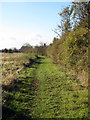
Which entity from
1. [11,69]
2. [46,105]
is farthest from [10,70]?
[46,105]

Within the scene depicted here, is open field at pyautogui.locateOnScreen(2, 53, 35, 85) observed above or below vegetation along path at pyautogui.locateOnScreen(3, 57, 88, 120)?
above

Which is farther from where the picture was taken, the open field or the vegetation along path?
the open field

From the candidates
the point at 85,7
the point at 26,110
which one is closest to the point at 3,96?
the point at 26,110

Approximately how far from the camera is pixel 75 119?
5.07 m

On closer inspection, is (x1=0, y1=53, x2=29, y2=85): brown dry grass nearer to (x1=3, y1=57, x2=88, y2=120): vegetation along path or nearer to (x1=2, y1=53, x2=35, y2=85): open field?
(x1=2, y1=53, x2=35, y2=85): open field

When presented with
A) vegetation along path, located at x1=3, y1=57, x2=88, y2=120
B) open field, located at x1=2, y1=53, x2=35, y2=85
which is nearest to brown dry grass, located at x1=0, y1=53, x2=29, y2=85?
open field, located at x1=2, y1=53, x2=35, y2=85

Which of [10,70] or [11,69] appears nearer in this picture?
[10,70]

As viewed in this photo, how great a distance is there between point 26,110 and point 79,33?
584 centimetres

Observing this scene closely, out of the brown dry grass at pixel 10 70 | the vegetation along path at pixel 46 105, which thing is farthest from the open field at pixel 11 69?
the vegetation along path at pixel 46 105

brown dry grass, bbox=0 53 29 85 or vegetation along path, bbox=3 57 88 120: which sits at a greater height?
brown dry grass, bbox=0 53 29 85

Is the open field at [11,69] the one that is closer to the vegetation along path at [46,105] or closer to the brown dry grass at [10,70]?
the brown dry grass at [10,70]

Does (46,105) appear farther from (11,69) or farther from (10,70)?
(11,69)

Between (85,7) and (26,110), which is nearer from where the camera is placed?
(26,110)

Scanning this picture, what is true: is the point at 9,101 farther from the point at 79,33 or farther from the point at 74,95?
the point at 79,33
